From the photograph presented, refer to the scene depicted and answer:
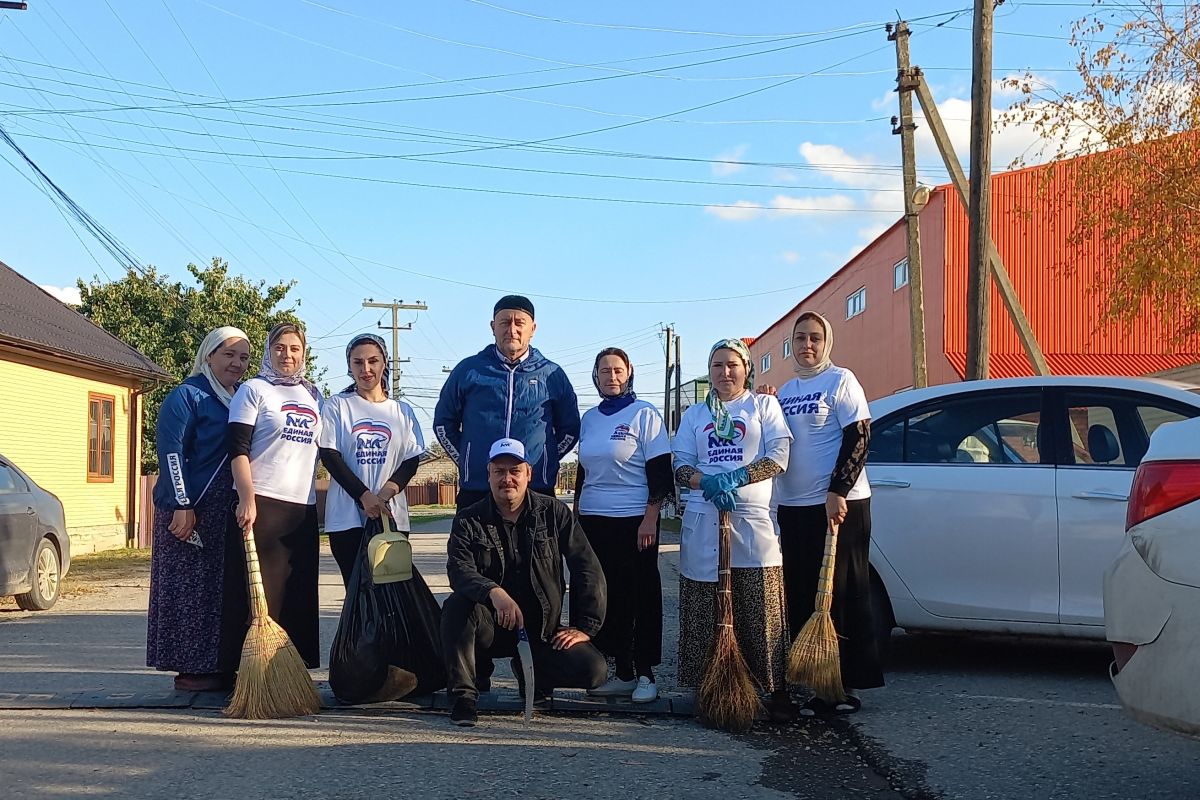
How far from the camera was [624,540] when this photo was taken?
19.2 feet

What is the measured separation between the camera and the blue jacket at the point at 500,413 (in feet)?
19.3

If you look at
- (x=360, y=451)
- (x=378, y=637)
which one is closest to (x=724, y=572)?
(x=378, y=637)

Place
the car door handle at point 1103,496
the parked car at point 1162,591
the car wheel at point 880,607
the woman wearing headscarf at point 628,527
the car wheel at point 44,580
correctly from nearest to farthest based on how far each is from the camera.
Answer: the parked car at point 1162,591 → the woman wearing headscarf at point 628,527 → the car door handle at point 1103,496 → the car wheel at point 880,607 → the car wheel at point 44,580

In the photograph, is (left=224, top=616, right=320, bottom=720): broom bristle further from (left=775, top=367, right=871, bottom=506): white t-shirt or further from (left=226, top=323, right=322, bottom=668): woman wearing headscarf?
(left=775, top=367, right=871, bottom=506): white t-shirt

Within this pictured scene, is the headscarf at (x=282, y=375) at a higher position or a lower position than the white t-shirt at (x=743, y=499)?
higher

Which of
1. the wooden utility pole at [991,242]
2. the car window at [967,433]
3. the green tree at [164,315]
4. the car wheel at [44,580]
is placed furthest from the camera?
the green tree at [164,315]

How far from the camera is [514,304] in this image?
594 cm

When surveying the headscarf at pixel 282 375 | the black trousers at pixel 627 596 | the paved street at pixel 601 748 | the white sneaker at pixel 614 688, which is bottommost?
the paved street at pixel 601 748

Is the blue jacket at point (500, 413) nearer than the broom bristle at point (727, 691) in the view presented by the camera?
No

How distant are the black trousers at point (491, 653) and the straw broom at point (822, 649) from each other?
94cm

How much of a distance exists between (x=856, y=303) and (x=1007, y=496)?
29006 millimetres

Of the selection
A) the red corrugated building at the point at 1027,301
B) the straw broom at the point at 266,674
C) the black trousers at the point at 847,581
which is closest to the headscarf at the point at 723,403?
the black trousers at the point at 847,581

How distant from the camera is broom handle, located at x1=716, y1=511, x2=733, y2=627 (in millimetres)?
5379

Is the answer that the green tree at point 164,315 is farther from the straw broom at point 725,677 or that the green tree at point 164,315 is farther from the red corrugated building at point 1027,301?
the straw broom at point 725,677
